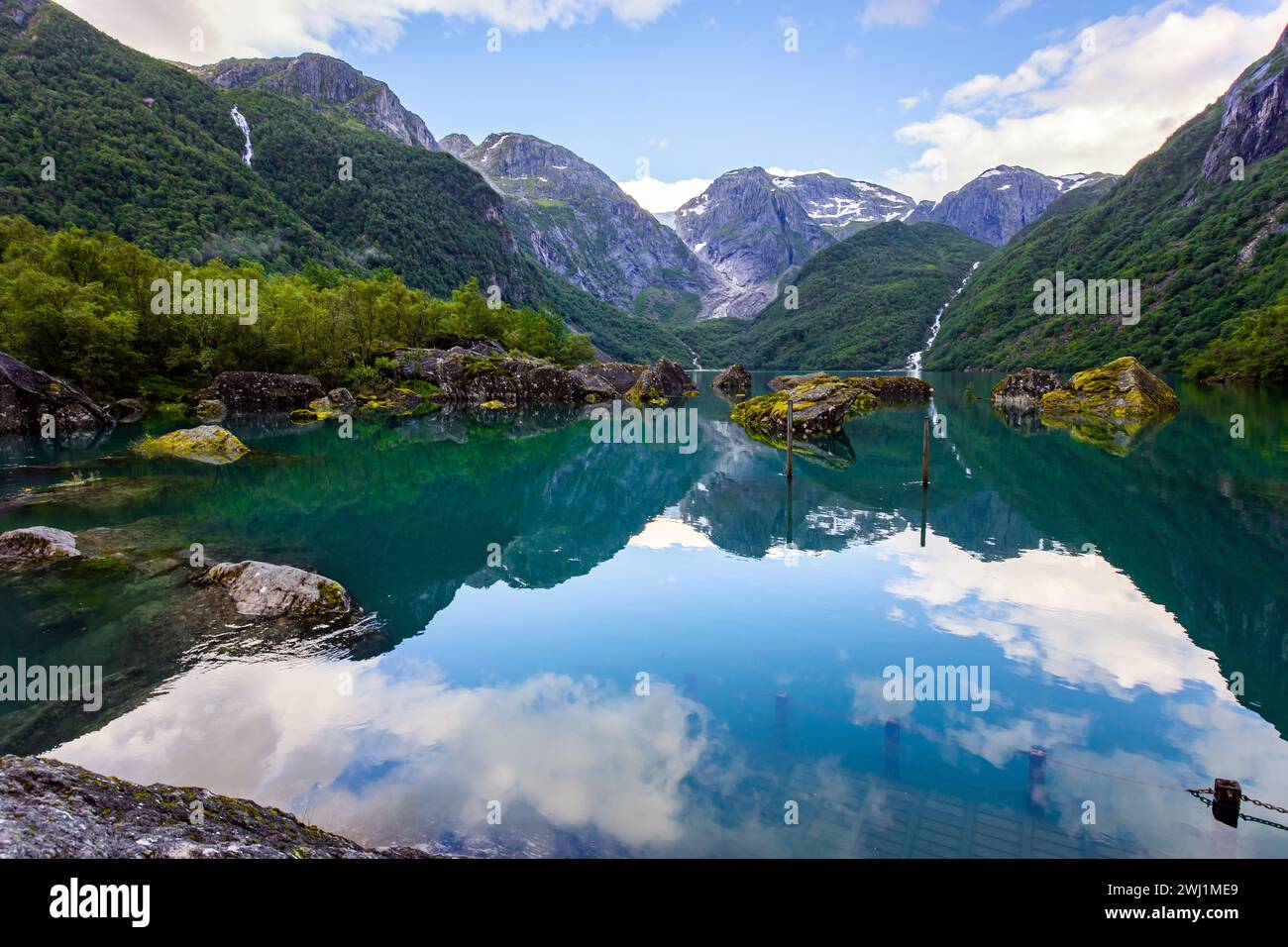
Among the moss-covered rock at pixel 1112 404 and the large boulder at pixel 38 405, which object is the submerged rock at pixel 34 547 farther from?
the moss-covered rock at pixel 1112 404

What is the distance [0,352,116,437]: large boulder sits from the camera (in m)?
45.9

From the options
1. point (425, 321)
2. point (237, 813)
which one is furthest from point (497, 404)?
point (237, 813)

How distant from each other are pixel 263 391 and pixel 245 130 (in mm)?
172125

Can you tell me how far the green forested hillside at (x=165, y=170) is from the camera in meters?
117

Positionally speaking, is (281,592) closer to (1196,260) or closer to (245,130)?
(1196,260)

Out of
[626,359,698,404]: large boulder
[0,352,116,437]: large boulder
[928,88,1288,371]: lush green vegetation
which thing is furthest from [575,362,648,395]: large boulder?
[928,88,1288,371]: lush green vegetation

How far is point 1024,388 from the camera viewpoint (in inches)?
3403

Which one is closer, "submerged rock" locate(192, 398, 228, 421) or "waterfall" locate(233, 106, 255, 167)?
"submerged rock" locate(192, 398, 228, 421)

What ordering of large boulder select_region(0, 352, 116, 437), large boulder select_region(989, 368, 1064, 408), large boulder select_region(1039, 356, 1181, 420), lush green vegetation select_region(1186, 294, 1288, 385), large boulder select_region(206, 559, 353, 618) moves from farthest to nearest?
large boulder select_region(989, 368, 1064, 408) → lush green vegetation select_region(1186, 294, 1288, 385) → large boulder select_region(1039, 356, 1181, 420) → large boulder select_region(0, 352, 116, 437) → large boulder select_region(206, 559, 353, 618)

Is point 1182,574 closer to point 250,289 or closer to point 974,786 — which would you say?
point 974,786

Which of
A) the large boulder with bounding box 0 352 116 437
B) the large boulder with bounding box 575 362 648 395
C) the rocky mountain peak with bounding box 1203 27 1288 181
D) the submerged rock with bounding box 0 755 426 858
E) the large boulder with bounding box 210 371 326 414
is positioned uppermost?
the rocky mountain peak with bounding box 1203 27 1288 181

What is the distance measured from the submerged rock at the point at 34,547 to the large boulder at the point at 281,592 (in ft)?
20.4

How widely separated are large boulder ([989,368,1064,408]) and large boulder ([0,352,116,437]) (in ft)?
313

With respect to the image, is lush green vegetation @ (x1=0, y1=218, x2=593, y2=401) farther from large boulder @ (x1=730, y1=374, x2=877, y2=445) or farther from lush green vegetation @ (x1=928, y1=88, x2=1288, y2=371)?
lush green vegetation @ (x1=928, y1=88, x2=1288, y2=371)
